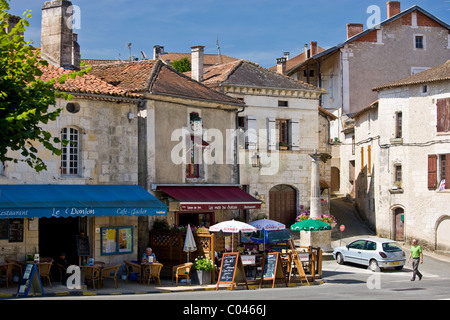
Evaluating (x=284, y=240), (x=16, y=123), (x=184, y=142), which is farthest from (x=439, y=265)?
(x=16, y=123)

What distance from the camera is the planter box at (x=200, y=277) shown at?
21.0 meters

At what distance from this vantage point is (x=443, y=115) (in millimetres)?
32375

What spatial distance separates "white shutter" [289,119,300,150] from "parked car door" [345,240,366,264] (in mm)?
9520

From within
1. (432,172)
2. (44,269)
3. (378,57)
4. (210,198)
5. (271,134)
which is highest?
(378,57)

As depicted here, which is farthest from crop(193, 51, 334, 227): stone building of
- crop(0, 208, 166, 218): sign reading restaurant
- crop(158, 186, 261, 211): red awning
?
crop(0, 208, 166, 218): sign reading restaurant

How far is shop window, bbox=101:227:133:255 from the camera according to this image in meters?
22.1

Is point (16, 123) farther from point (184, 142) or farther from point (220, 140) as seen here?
point (220, 140)

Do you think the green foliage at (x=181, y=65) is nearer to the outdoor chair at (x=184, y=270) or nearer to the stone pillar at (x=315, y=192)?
the stone pillar at (x=315, y=192)

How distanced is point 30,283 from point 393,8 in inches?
1399

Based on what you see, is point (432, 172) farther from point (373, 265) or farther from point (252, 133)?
point (252, 133)

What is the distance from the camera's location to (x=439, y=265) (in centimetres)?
2844

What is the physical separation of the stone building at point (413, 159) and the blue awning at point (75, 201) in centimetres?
1599

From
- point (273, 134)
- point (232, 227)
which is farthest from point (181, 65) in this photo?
point (232, 227)

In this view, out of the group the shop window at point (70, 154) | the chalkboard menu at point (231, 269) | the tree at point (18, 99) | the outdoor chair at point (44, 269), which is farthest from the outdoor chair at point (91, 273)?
the tree at point (18, 99)
